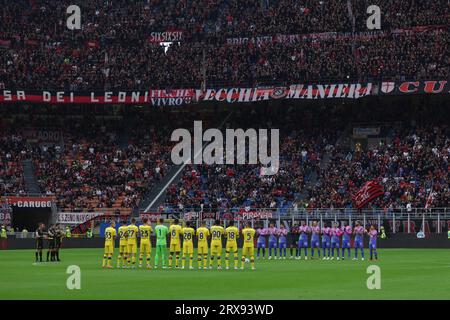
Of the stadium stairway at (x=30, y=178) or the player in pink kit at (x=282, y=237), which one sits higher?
the stadium stairway at (x=30, y=178)

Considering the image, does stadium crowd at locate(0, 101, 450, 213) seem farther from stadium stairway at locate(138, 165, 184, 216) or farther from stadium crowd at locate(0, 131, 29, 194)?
stadium stairway at locate(138, 165, 184, 216)

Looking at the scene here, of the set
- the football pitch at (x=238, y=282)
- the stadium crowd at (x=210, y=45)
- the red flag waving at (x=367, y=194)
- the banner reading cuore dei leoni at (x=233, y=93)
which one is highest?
the stadium crowd at (x=210, y=45)

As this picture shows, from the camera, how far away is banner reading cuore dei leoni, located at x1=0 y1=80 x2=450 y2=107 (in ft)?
252

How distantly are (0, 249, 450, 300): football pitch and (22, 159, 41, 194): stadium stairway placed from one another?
113ft

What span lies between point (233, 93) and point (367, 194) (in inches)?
715

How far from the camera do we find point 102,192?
3152 inches

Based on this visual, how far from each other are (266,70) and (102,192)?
1660cm

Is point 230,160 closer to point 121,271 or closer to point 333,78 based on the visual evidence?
point 333,78

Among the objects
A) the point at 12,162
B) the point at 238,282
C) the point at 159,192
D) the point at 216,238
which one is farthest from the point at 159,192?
the point at 238,282

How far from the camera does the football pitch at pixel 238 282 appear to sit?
28.0 metres

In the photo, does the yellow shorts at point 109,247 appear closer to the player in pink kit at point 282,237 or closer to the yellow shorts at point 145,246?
the yellow shorts at point 145,246

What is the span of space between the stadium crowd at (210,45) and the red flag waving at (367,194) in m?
12.7

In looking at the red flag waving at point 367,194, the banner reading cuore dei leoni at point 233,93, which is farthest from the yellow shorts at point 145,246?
the banner reading cuore dei leoni at point 233,93

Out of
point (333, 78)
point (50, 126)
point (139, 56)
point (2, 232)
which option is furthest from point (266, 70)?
point (2, 232)
